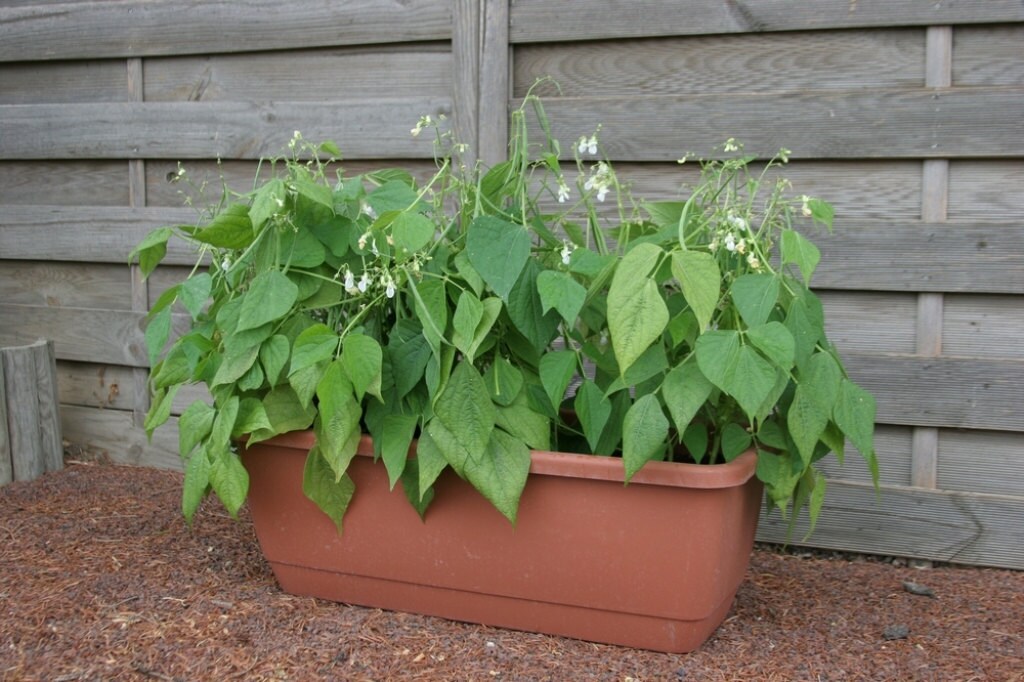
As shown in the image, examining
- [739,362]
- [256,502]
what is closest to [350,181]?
[256,502]

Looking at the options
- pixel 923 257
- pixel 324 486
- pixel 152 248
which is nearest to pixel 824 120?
pixel 923 257

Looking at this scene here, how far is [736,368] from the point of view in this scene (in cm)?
167

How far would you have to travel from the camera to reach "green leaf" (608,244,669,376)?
169cm

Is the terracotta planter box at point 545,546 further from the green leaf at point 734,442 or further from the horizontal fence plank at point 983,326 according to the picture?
the horizontal fence plank at point 983,326

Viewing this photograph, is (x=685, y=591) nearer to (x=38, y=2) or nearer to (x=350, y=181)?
(x=350, y=181)

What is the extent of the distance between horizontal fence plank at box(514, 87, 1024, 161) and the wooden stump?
1.54 meters

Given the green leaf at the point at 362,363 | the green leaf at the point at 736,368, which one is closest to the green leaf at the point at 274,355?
the green leaf at the point at 362,363

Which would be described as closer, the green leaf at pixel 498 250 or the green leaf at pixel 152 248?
the green leaf at pixel 498 250

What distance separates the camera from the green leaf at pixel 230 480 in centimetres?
196

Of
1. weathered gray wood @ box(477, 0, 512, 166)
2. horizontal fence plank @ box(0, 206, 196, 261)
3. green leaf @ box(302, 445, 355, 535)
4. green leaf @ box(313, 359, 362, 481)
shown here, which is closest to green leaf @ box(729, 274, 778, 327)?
green leaf @ box(313, 359, 362, 481)

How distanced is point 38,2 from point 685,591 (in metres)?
2.63

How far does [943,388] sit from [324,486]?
4.49 ft

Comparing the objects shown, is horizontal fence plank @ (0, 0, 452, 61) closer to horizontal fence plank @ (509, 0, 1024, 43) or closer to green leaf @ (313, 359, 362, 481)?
horizontal fence plank @ (509, 0, 1024, 43)

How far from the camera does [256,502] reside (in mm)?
2102
